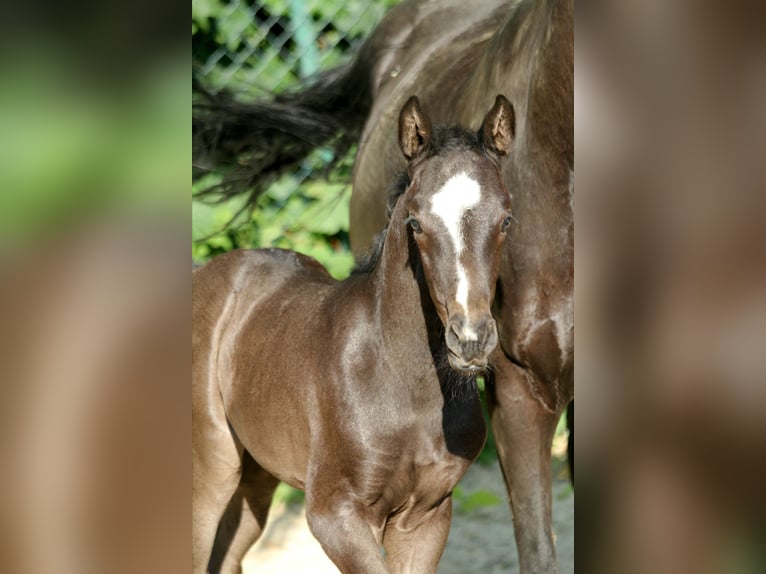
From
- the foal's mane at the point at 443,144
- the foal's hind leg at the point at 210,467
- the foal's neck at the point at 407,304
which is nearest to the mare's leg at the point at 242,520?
the foal's hind leg at the point at 210,467

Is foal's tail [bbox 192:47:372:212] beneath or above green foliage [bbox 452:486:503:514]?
above

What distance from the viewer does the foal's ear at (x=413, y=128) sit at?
8.80 ft

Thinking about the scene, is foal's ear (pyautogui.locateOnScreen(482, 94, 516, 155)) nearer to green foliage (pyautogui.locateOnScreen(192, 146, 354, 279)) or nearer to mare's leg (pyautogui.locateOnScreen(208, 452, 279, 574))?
mare's leg (pyautogui.locateOnScreen(208, 452, 279, 574))

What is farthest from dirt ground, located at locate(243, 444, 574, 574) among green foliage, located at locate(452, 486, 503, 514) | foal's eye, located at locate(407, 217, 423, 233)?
foal's eye, located at locate(407, 217, 423, 233)

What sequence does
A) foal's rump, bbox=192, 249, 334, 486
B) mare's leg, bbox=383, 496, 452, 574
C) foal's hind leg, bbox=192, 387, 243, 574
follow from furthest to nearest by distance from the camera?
foal's hind leg, bbox=192, 387, 243, 574
foal's rump, bbox=192, 249, 334, 486
mare's leg, bbox=383, 496, 452, 574

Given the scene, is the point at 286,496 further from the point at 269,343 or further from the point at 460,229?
the point at 460,229

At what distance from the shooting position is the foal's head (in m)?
2.32

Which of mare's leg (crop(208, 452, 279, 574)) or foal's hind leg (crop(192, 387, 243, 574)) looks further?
mare's leg (crop(208, 452, 279, 574))

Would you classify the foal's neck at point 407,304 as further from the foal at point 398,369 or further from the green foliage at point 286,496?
the green foliage at point 286,496

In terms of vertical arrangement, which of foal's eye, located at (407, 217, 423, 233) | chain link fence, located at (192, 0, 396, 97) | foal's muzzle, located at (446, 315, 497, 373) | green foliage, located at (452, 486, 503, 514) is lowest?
foal's muzzle, located at (446, 315, 497, 373)

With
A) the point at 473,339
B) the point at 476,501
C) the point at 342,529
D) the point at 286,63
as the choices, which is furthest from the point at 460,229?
the point at 286,63
